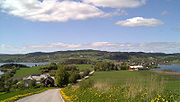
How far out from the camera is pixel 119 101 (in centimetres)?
859

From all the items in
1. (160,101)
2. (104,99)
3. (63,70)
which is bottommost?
(63,70)

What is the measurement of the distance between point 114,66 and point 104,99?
103056 mm

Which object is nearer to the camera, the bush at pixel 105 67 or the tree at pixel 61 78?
the tree at pixel 61 78

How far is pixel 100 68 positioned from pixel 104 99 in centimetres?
9745

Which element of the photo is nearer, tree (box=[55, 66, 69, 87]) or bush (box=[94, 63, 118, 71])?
tree (box=[55, 66, 69, 87])

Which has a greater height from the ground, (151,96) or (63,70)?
(151,96)

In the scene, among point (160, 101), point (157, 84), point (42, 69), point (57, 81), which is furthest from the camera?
point (42, 69)

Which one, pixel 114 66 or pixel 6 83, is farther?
pixel 114 66

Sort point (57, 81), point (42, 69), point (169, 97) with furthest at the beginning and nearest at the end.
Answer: point (42, 69) → point (57, 81) → point (169, 97)

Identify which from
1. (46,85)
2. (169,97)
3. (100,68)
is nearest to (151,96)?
(169,97)

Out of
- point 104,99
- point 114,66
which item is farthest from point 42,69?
point 104,99

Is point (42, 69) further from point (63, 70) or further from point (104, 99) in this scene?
point (104, 99)

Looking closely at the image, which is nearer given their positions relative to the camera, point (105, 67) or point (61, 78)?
point (61, 78)

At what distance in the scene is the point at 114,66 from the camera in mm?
111375
